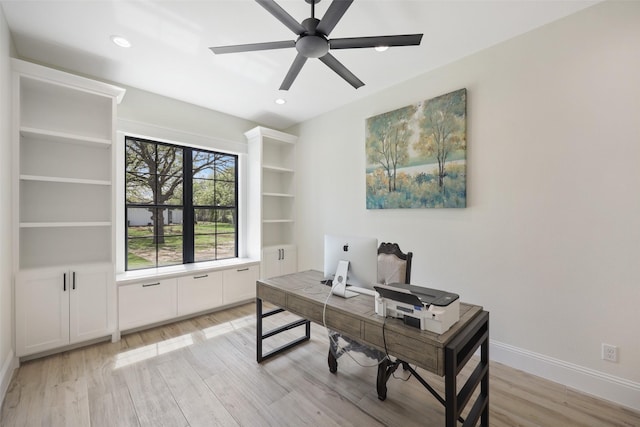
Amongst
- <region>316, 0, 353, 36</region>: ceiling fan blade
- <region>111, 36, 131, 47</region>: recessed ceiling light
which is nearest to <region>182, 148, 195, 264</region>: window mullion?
<region>111, 36, 131, 47</region>: recessed ceiling light

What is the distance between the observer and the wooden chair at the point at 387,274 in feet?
6.96

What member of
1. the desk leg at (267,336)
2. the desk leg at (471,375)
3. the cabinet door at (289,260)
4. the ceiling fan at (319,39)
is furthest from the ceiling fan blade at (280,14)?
the cabinet door at (289,260)

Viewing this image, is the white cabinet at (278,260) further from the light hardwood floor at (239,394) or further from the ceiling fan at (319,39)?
the ceiling fan at (319,39)

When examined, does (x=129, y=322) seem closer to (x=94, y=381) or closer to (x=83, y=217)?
(x=94, y=381)

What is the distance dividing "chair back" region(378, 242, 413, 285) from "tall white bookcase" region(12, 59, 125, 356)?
2700 mm

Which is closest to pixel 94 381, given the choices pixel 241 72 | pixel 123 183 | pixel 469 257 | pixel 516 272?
pixel 123 183

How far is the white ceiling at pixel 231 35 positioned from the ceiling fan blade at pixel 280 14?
489mm

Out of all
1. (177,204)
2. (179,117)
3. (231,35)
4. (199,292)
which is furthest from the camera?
(177,204)

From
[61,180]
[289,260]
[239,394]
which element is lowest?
[239,394]

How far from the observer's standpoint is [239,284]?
3.71m

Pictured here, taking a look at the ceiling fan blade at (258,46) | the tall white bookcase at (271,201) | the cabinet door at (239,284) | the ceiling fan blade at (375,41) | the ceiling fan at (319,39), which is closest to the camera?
the ceiling fan at (319,39)

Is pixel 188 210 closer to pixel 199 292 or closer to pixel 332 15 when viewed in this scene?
pixel 199 292

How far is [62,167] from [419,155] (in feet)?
12.0

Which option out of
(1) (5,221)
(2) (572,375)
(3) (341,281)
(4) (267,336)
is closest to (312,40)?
(3) (341,281)
